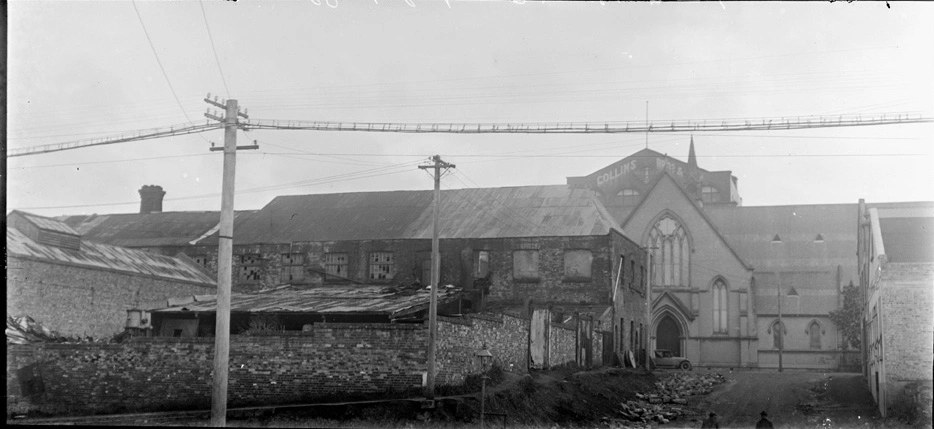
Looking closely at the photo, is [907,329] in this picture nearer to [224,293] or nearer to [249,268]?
[224,293]

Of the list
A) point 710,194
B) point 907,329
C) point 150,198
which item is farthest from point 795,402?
point 710,194

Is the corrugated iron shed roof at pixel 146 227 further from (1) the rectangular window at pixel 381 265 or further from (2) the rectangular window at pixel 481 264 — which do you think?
(2) the rectangular window at pixel 481 264

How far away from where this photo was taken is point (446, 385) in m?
22.6

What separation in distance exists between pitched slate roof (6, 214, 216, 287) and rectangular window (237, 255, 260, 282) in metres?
2.26

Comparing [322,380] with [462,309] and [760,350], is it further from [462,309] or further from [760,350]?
[760,350]

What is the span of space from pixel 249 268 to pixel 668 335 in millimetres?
25838

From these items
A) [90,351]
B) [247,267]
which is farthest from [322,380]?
[247,267]

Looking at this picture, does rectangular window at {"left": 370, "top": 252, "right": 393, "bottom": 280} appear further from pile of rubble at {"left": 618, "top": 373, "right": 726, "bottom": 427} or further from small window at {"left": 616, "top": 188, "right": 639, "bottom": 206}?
small window at {"left": 616, "top": 188, "right": 639, "bottom": 206}

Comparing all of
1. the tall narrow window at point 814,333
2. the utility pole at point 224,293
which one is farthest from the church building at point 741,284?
the utility pole at point 224,293

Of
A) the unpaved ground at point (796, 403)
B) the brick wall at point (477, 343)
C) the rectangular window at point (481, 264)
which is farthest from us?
the rectangular window at point (481, 264)

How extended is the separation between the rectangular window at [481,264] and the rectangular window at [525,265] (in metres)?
1.15

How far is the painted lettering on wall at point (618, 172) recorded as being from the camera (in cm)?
6919

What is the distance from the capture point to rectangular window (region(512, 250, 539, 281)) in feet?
124

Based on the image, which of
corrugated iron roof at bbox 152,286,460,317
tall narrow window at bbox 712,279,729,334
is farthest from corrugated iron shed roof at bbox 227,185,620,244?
tall narrow window at bbox 712,279,729,334
